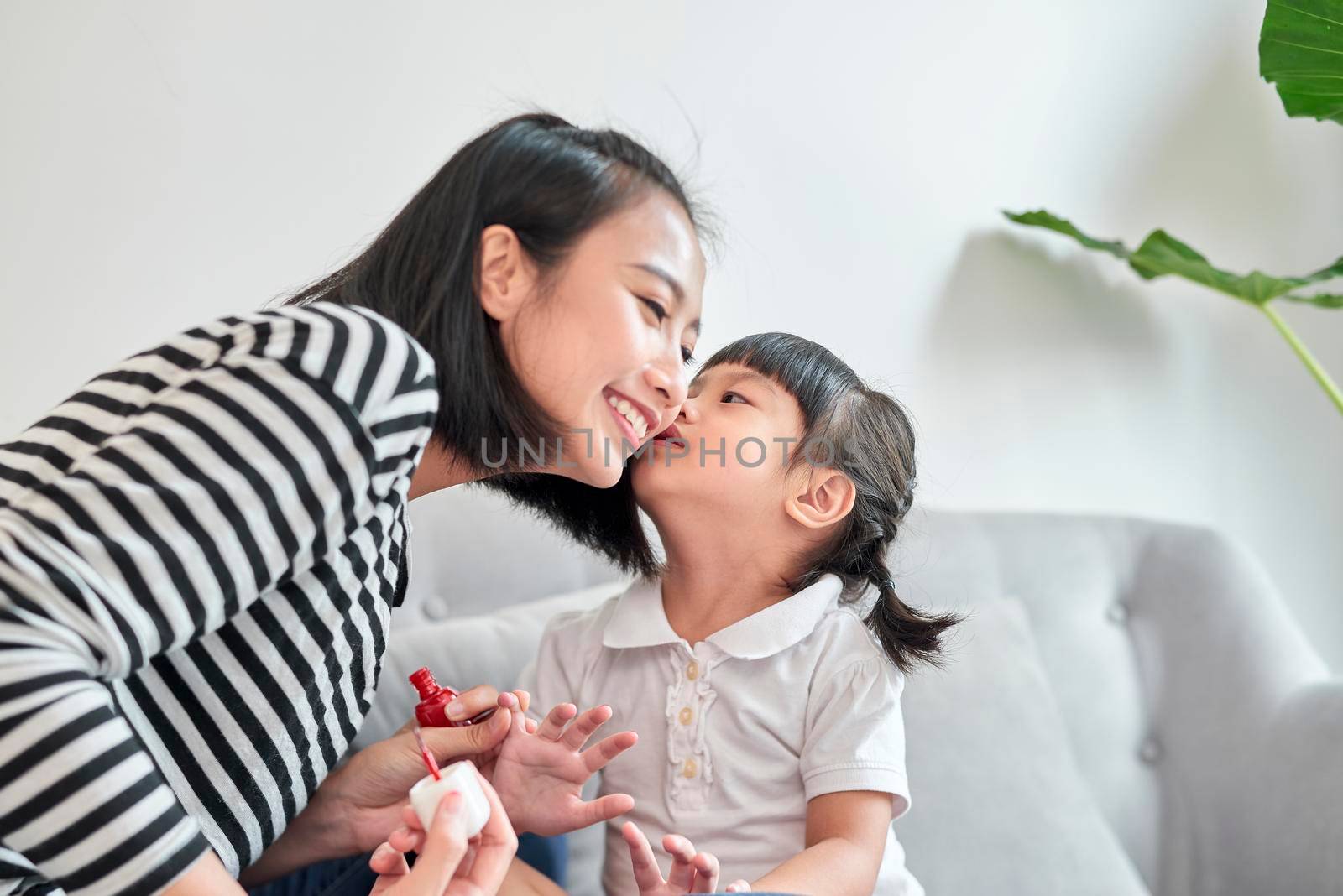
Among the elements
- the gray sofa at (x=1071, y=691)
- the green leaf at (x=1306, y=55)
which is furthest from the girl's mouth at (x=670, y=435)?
the green leaf at (x=1306, y=55)

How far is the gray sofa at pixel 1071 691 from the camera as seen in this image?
4.23ft

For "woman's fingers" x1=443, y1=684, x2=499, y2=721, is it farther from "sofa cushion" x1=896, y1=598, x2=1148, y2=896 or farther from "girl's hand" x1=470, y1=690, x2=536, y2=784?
"sofa cushion" x1=896, y1=598, x2=1148, y2=896

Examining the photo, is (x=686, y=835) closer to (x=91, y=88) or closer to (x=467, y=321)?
(x=467, y=321)

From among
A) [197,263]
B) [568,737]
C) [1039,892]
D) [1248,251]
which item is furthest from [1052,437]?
[197,263]

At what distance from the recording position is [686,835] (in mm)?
1095

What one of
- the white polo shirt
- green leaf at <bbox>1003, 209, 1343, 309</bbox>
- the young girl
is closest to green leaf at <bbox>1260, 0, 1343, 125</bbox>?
green leaf at <bbox>1003, 209, 1343, 309</bbox>

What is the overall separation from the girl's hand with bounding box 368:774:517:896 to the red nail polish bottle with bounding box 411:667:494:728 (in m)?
0.19

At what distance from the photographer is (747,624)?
1137 millimetres

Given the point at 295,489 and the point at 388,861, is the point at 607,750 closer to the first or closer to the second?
the point at 388,861

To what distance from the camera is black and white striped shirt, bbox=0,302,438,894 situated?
0.66m

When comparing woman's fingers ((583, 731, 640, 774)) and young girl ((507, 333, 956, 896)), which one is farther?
young girl ((507, 333, 956, 896))

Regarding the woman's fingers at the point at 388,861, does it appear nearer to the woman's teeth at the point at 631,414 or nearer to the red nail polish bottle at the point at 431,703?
the red nail polish bottle at the point at 431,703

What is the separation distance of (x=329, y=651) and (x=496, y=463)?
21 centimetres

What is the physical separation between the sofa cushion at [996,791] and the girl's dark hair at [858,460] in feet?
0.61
